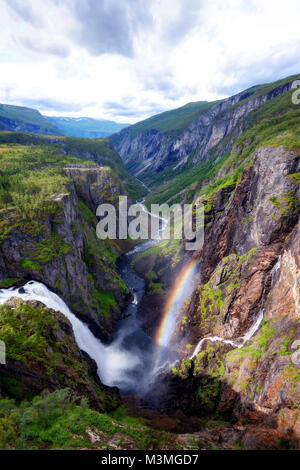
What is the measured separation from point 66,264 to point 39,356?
27640mm

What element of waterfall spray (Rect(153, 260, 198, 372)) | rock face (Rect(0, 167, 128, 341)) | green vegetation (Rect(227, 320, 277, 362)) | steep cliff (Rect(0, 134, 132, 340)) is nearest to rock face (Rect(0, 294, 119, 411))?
rock face (Rect(0, 167, 128, 341))

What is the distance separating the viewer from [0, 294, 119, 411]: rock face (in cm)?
2834

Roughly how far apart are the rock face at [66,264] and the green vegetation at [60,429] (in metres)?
29.1

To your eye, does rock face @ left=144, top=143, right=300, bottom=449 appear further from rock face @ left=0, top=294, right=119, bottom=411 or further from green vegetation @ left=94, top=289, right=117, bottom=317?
green vegetation @ left=94, top=289, right=117, bottom=317

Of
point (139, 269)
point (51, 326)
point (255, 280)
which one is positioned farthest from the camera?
point (139, 269)

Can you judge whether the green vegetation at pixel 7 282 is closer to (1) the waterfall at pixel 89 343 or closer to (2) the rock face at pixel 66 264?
(2) the rock face at pixel 66 264

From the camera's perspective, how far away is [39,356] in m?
31.2

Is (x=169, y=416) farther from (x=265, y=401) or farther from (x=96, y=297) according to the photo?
(x=96, y=297)

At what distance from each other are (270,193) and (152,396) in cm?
5120

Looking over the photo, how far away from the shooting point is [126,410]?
41.1 metres

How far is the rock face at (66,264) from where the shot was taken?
4819 cm

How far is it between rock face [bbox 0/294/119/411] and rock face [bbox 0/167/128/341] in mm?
11235

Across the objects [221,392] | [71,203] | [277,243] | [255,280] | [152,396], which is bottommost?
[152,396]
